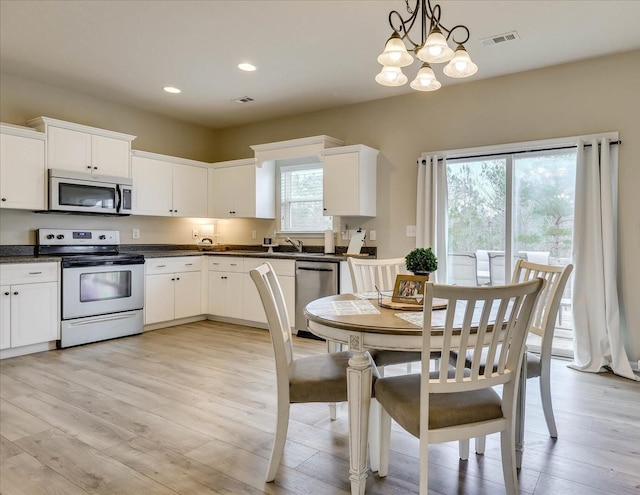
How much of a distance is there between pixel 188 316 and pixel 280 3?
3.73m

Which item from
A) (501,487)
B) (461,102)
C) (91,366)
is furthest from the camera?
(461,102)

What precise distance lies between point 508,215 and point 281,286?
2524 millimetres

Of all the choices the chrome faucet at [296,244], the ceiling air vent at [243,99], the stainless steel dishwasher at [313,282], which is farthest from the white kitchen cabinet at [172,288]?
the ceiling air vent at [243,99]

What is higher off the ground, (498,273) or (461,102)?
(461,102)

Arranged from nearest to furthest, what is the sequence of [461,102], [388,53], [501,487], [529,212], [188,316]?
[501,487] < [388,53] < [529,212] < [461,102] < [188,316]

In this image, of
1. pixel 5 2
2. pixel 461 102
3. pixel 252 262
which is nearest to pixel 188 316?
pixel 252 262

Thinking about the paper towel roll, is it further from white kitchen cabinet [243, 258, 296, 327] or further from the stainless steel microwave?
the stainless steel microwave

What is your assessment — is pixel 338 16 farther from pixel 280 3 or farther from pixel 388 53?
pixel 388 53

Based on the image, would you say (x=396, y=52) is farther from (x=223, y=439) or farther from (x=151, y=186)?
(x=151, y=186)

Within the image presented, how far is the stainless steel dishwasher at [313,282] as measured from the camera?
4.46 meters

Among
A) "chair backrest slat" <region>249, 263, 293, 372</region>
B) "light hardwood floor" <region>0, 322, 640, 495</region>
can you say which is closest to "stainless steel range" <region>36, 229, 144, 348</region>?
"light hardwood floor" <region>0, 322, 640, 495</region>

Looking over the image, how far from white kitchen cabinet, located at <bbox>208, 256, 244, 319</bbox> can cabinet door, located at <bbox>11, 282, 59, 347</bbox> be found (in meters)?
1.80

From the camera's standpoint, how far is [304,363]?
2.14 meters

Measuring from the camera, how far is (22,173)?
13.2 feet
